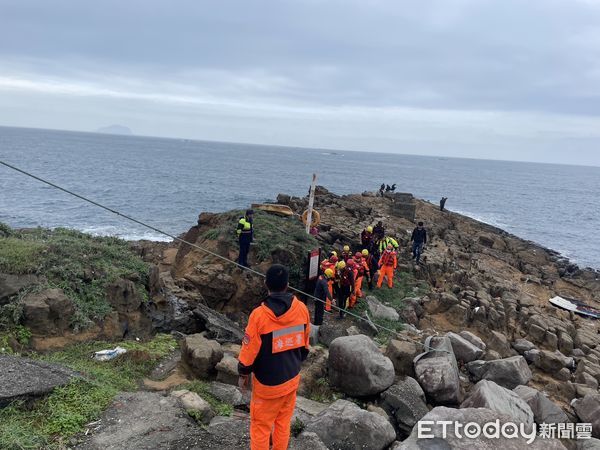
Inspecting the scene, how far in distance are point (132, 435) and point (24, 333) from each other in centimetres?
350

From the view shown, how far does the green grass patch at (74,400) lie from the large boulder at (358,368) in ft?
10.8

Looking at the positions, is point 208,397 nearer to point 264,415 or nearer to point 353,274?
point 264,415

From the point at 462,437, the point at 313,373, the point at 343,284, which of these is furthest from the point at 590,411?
the point at 343,284

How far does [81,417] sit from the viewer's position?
5258 millimetres

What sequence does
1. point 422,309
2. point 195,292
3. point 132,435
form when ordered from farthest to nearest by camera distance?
point 422,309 → point 195,292 → point 132,435

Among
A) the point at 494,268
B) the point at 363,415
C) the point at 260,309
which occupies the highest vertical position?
the point at 260,309

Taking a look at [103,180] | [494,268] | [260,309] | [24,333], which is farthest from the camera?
[103,180]

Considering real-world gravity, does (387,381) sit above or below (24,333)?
below

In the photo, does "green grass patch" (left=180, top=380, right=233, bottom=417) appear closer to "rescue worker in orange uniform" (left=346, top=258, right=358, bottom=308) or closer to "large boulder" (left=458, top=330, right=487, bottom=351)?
"rescue worker in orange uniform" (left=346, top=258, right=358, bottom=308)

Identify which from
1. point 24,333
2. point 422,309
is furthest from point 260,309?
point 422,309

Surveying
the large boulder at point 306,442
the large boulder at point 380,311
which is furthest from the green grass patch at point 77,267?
the large boulder at point 380,311

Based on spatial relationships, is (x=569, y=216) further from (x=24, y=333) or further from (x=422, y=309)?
(x=24, y=333)

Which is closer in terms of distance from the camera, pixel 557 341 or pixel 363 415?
pixel 363 415

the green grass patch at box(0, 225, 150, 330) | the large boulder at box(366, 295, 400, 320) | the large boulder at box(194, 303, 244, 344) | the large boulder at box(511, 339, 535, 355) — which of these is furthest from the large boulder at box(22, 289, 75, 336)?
the large boulder at box(511, 339, 535, 355)
